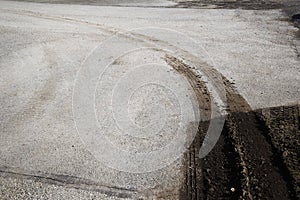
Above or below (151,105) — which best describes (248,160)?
below

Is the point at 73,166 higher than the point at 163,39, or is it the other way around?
the point at 163,39

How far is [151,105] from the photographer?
828 centimetres

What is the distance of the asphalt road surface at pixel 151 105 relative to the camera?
5996mm

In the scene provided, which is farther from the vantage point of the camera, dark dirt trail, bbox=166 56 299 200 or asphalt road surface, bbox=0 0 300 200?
asphalt road surface, bbox=0 0 300 200

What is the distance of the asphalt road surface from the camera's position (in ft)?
19.7

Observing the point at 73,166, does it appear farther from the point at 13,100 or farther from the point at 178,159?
the point at 13,100

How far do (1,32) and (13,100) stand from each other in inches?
208

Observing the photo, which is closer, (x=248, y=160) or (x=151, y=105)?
(x=248, y=160)

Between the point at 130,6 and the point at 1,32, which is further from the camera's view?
the point at 130,6

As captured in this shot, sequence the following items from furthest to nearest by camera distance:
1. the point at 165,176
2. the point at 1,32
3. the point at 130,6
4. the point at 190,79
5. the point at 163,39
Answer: the point at 130,6, the point at 1,32, the point at 163,39, the point at 190,79, the point at 165,176

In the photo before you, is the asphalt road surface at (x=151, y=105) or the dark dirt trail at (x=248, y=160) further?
the asphalt road surface at (x=151, y=105)

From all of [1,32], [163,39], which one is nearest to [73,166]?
[163,39]

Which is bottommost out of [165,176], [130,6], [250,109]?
[165,176]

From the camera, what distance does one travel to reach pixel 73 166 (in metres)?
6.46
